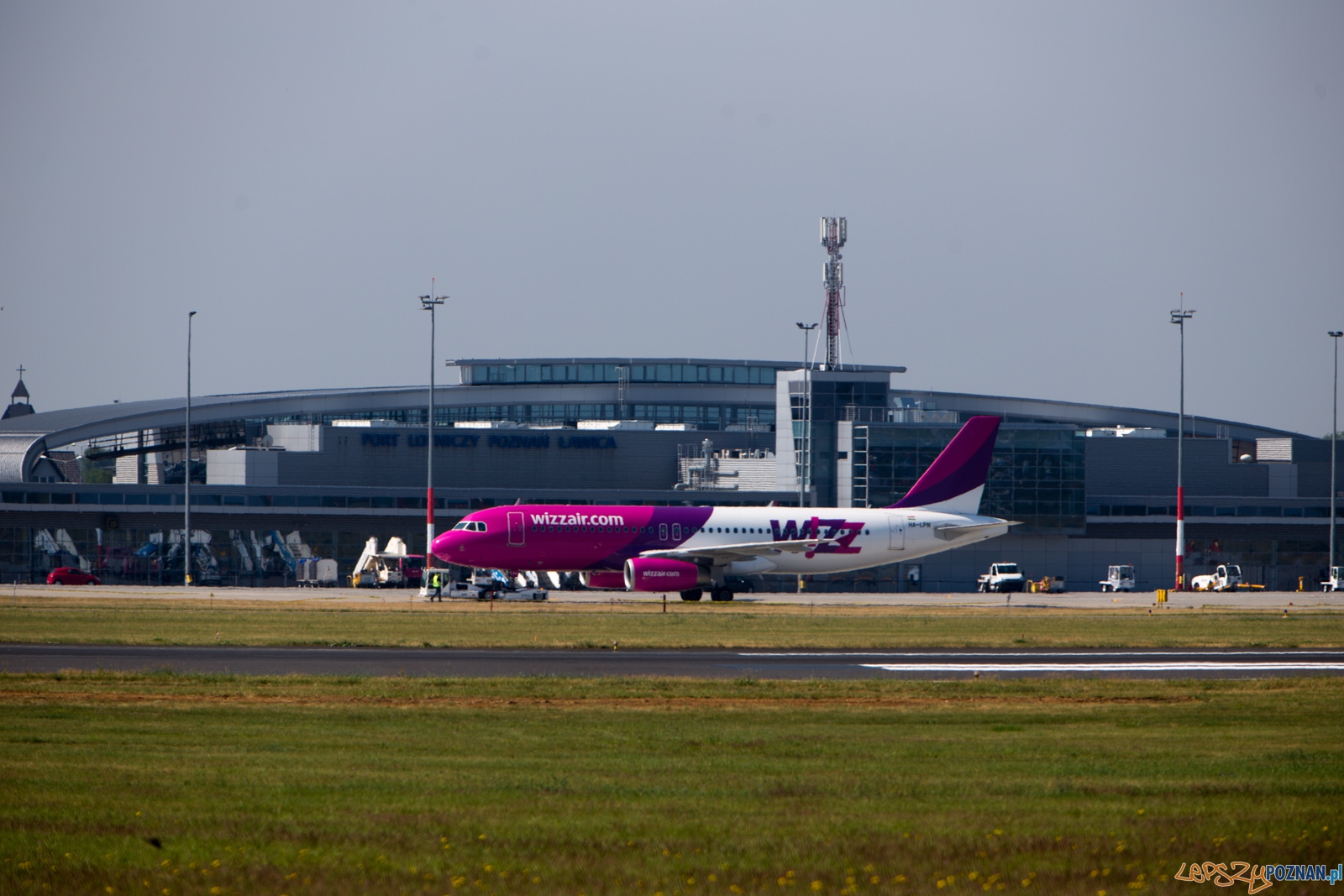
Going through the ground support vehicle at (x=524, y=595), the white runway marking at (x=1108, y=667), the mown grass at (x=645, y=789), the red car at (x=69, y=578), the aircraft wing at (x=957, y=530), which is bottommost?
the red car at (x=69, y=578)

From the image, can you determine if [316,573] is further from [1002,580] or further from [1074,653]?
[1074,653]

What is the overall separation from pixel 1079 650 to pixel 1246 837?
22.7 metres

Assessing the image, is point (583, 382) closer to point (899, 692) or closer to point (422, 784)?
point (899, 692)

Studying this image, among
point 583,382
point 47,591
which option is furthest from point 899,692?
point 583,382

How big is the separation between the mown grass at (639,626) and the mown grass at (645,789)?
1195 centimetres

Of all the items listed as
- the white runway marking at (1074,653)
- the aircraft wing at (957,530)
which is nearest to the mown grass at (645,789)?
the white runway marking at (1074,653)

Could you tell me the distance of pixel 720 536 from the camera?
58.8 meters

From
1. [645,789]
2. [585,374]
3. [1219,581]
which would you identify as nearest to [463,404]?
[585,374]

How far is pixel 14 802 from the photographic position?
44.1 feet

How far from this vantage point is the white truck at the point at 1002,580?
250 ft

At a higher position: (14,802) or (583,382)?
(583,382)

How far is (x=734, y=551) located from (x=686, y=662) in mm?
27475

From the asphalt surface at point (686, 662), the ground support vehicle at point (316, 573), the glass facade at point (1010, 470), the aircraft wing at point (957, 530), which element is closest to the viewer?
the asphalt surface at point (686, 662)

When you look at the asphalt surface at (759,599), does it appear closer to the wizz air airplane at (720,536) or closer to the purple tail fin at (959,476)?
the wizz air airplane at (720,536)
